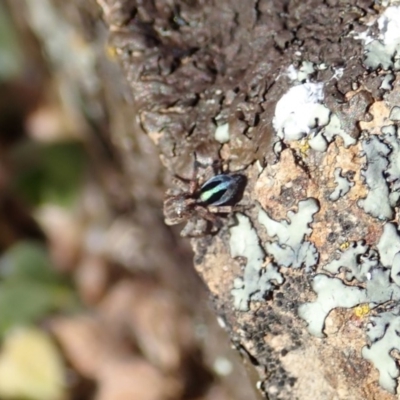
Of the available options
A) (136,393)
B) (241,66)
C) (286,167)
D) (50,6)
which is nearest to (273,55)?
(241,66)

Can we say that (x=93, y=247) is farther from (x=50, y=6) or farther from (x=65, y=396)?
(x=50, y=6)

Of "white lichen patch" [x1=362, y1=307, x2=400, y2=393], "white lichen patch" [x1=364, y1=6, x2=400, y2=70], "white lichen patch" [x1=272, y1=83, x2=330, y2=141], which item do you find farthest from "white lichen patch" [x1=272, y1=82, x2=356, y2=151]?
"white lichen patch" [x1=362, y1=307, x2=400, y2=393]

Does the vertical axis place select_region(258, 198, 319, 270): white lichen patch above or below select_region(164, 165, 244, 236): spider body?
below

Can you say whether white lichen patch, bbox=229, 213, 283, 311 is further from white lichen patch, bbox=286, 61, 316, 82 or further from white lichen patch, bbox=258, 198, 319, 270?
white lichen patch, bbox=286, 61, 316, 82

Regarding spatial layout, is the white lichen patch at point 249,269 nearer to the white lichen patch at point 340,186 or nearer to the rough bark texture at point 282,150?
the rough bark texture at point 282,150

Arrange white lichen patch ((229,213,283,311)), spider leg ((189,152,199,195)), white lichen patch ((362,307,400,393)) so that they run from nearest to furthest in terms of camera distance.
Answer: white lichen patch ((362,307,400,393)) → white lichen patch ((229,213,283,311)) → spider leg ((189,152,199,195))

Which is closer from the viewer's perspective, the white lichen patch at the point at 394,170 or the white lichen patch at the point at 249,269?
the white lichen patch at the point at 394,170

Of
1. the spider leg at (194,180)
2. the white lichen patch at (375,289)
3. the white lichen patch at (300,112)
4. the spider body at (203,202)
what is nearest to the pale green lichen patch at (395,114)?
Result: the white lichen patch at (300,112)
